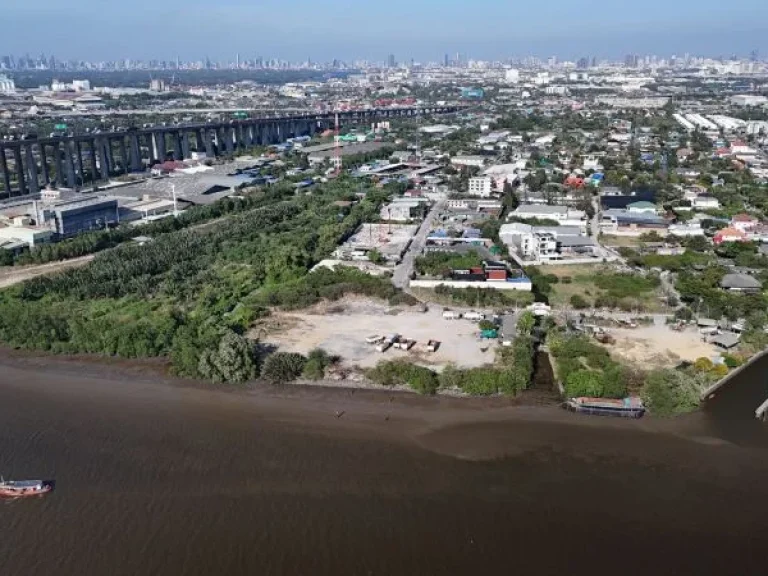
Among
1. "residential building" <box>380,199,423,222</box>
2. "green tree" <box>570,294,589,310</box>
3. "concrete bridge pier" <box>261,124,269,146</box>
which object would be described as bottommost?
"green tree" <box>570,294,589,310</box>

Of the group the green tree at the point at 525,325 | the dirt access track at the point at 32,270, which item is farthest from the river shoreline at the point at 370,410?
the dirt access track at the point at 32,270

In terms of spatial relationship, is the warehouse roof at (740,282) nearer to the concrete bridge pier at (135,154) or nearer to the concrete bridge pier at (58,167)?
the concrete bridge pier at (58,167)

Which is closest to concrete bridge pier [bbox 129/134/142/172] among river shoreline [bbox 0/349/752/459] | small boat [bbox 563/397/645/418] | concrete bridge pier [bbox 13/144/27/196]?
concrete bridge pier [bbox 13/144/27/196]

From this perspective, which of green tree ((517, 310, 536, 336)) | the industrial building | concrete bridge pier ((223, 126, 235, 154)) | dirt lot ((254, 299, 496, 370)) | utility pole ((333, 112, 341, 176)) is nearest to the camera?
dirt lot ((254, 299, 496, 370))

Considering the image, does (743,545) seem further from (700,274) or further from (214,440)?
(700,274)

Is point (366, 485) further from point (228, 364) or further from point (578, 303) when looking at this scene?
point (578, 303)

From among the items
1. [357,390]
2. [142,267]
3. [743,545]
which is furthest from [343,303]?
[743,545]

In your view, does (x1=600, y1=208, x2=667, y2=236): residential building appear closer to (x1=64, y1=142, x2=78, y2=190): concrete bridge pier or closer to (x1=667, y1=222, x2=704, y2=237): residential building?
(x1=667, y1=222, x2=704, y2=237): residential building
